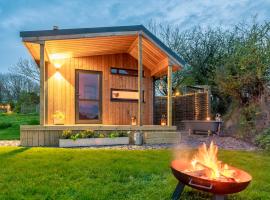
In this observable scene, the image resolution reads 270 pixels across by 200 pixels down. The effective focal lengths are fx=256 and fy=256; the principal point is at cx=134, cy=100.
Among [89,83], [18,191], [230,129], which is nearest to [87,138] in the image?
[89,83]

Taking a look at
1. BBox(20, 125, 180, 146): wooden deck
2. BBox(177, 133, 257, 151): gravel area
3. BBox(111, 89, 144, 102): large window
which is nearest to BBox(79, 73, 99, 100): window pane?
BBox(111, 89, 144, 102): large window

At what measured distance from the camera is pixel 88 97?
30.1ft

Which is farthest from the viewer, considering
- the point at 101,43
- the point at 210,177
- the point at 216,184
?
the point at 101,43

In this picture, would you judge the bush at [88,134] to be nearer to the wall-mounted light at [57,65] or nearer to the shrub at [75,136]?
the shrub at [75,136]

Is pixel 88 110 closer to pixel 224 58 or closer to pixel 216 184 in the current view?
pixel 216 184

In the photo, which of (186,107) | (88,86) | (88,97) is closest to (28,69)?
(88,86)

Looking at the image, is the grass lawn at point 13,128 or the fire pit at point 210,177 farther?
the grass lawn at point 13,128

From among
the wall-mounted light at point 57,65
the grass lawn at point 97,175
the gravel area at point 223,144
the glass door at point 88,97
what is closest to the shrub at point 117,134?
the gravel area at point 223,144

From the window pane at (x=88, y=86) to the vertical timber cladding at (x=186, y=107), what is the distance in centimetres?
340

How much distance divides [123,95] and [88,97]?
1390 millimetres

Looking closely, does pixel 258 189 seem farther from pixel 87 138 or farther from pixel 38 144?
pixel 38 144

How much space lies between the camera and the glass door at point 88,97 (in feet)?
29.5

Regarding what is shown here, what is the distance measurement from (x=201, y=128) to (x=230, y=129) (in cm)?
151

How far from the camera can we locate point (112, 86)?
377 inches
